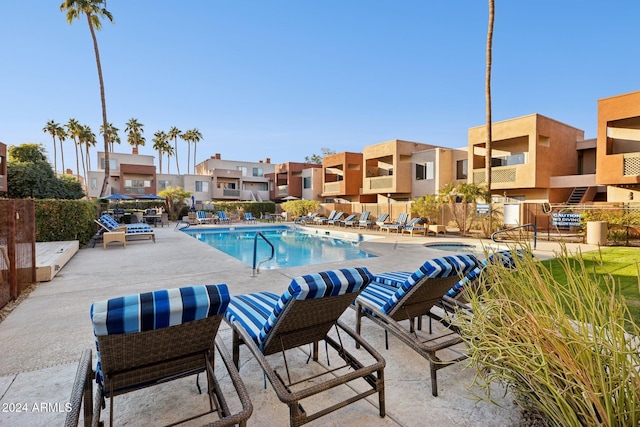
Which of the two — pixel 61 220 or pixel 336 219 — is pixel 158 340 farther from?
pixel 336 219

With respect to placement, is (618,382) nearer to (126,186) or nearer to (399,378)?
(399,378)

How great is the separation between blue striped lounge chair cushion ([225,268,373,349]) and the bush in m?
10.6

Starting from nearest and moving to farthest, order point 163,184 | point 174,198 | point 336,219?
point 336,219 < point 174,198 < point 163,184

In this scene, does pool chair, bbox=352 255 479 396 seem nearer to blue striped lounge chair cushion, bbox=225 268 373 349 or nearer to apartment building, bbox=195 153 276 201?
blue striped lounge chair cushion, bbox=225 268 373 349

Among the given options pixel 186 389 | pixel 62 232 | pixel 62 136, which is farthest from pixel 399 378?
pixel 62 136

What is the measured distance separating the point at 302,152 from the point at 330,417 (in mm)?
72783

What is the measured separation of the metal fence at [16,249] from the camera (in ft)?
16.0

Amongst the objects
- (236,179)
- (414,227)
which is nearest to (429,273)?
(414,227)

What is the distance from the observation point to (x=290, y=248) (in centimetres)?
1459

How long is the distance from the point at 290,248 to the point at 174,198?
17.9m

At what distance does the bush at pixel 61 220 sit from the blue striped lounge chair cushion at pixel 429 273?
1138 centimetres

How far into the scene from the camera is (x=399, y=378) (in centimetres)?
293

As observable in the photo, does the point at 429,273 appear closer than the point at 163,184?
Yes

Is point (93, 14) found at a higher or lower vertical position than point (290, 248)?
higher
